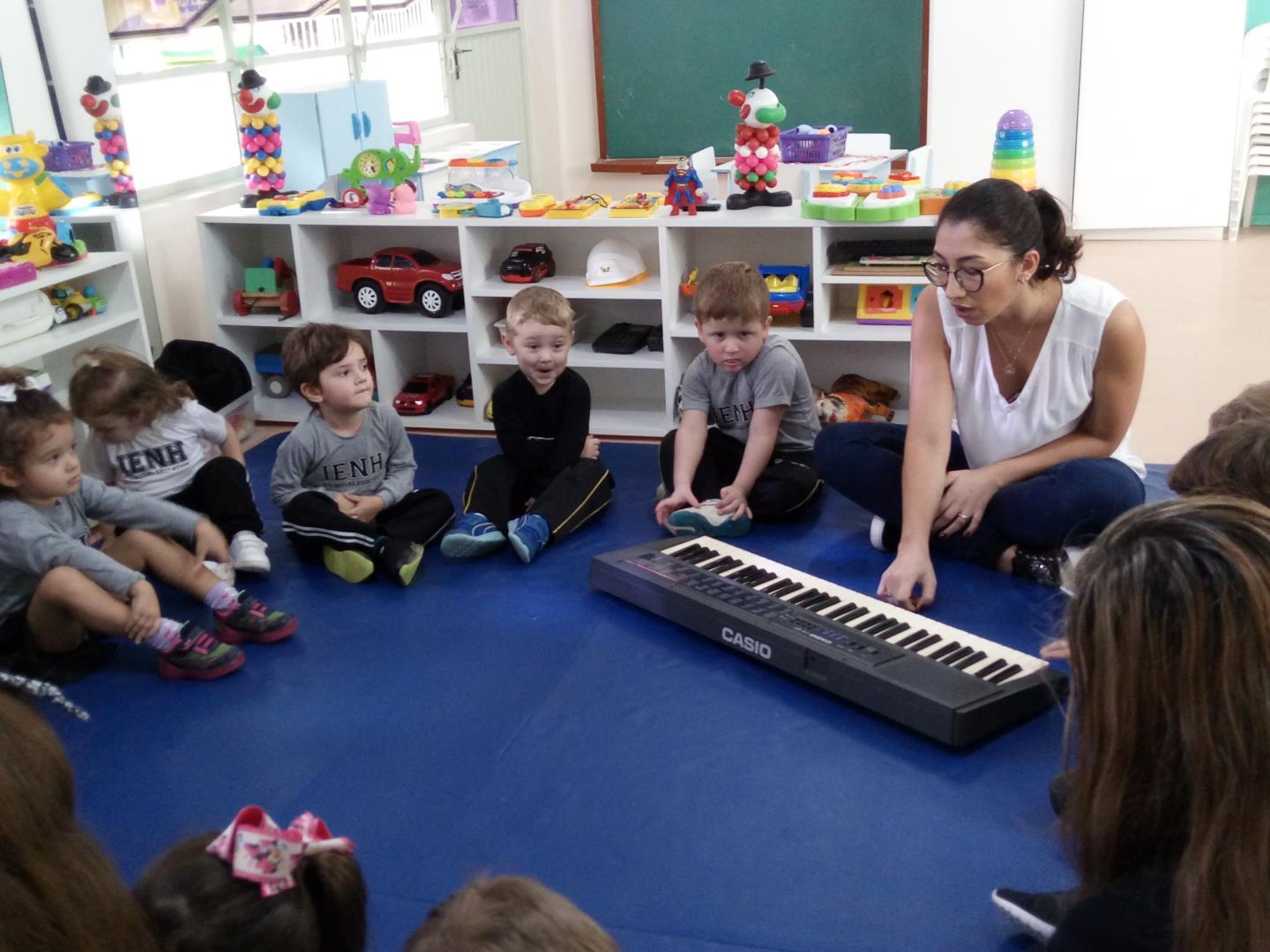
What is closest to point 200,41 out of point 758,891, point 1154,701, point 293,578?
point 293,578

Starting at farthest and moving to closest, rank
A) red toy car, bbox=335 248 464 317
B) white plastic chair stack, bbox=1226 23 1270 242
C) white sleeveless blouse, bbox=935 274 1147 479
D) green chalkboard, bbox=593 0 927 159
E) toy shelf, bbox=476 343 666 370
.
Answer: green chalkboard, bbox=593 0 927 159, white plastic chair stack, bbox=1226 23 1270 242, red toy car, bbox=335 248 464 317, toy shelf, bbox=476 343 666 370, white sleeveless blouse, bbox=935 274 1147 479

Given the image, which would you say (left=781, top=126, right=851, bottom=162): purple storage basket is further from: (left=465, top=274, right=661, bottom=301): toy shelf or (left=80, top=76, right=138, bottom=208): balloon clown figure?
(left=80, top=76, right=138, bottom=208): balloon clown figure

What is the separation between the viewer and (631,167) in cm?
687

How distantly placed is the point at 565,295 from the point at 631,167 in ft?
11.3

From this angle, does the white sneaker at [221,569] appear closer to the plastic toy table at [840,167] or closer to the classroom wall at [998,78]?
the plastic toy table at [840,167]

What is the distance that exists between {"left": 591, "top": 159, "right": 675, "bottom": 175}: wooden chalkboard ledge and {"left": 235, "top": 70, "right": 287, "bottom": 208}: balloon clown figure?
10.1 feet

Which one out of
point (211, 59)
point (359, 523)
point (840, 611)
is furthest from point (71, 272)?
point (840, 611)

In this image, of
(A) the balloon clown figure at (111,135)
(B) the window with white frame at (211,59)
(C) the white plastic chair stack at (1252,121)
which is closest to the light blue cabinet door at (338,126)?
(B) the window with white frame at (211,59)

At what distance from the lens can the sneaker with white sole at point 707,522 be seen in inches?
113

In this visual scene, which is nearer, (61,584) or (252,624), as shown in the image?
(61,584)

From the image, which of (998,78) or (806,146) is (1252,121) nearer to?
(998,78)

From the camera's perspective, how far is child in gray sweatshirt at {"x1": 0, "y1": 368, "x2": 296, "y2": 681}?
2.32 meters

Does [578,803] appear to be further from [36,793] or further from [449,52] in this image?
[449,52]

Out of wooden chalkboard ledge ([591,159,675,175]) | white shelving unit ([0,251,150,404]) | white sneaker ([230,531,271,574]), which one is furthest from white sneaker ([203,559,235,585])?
wooden chalkboard ledge ([591,159,675,175])
